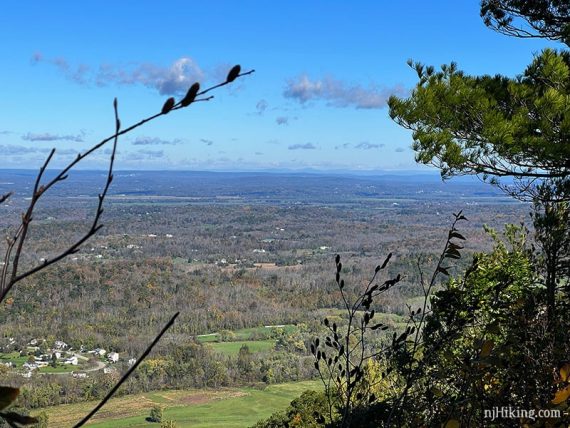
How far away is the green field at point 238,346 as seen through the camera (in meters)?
44.7

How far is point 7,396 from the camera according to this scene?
1.70 ft

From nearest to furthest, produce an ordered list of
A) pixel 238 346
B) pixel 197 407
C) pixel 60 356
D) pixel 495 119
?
pixel 495 119
pixel 197 407
pixel 60 356
pixel 238 346

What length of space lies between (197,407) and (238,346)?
13.7 meters

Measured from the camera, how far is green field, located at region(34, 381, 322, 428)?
28734 millimetres

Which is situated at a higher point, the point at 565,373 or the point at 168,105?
the point at 168,105

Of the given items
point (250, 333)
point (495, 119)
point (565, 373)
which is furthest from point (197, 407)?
point (565, 373)

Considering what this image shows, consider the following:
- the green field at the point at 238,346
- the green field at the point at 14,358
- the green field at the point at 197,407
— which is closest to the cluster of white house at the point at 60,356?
the green field at the point at 14,358

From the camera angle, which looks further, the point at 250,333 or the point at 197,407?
the point at 250,333

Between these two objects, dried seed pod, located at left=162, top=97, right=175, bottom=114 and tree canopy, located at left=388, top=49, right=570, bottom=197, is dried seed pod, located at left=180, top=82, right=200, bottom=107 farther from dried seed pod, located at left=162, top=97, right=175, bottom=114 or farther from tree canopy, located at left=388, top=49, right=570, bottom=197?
tree canopy, located at left=388, top=49, right=570, bottom=197

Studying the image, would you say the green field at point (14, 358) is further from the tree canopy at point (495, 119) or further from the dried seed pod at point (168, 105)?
the dried seed pod at point (168, 105)

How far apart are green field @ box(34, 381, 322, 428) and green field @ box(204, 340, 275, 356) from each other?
646 centimetres

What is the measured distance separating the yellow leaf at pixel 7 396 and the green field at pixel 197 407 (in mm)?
28789

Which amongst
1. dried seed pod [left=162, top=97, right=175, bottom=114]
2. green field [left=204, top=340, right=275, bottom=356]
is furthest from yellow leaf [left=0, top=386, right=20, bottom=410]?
green field [left=204, top=340, right=275, bottom=356]

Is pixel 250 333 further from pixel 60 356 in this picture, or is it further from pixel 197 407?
pixel 197 407
